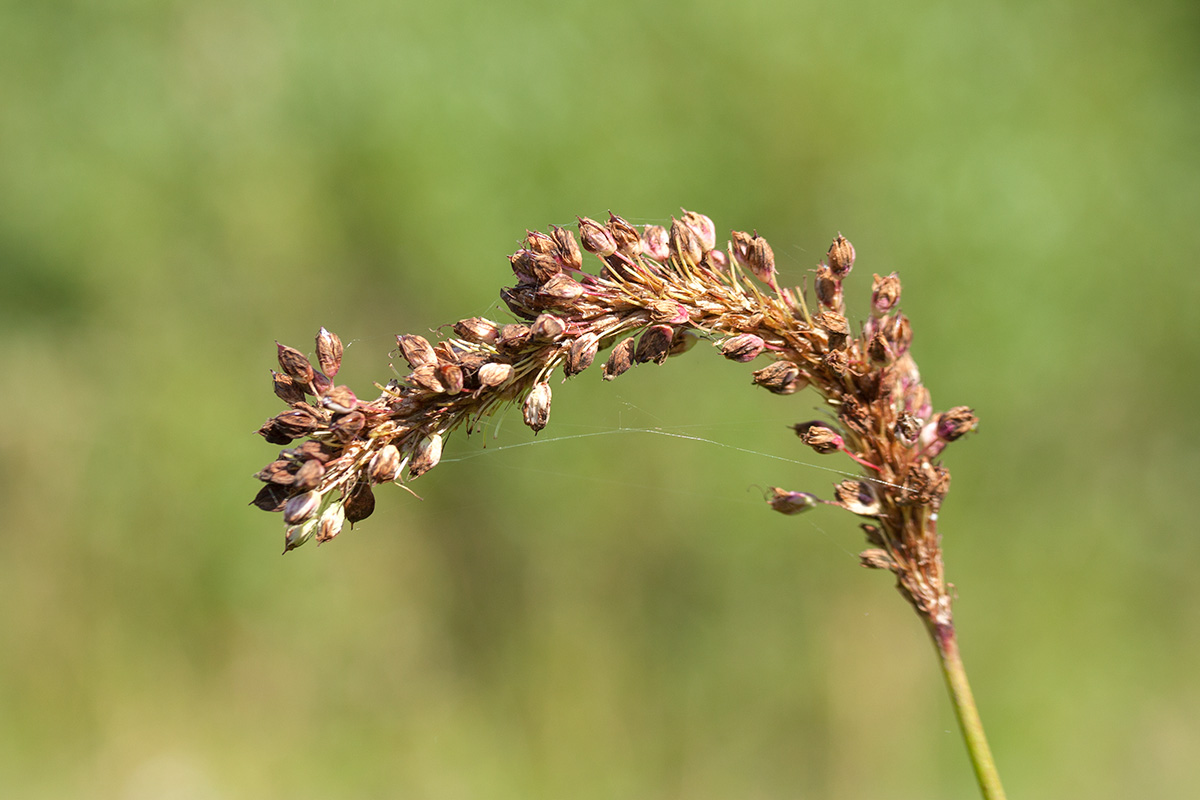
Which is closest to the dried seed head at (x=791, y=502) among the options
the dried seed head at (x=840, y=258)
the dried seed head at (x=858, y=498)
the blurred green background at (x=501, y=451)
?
the dried seed head at (x=858, y=498)

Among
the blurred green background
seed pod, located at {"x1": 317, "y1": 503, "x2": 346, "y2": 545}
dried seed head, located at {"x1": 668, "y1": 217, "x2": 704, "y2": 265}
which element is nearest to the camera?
seed pod, located at {"x1": 317, "y1": 503, "x2": 346, "y2": 545}

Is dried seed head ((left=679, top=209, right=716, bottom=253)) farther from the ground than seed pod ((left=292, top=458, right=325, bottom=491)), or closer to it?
farther from the ground

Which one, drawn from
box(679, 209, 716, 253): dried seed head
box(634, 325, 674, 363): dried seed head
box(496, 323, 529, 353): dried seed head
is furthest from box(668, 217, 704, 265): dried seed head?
box(496, 323, 529, 353): dried seed head

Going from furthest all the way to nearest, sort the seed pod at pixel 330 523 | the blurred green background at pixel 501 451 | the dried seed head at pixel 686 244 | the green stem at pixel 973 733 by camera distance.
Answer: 1. the blurred green background at pixel 501 451
2. the dried seed head at pixel 686 244
3. the seed pod at pixel 330 523
4. the green stem at pixel 973 733

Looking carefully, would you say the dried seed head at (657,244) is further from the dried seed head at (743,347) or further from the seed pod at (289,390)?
the seed pod at (289,390)

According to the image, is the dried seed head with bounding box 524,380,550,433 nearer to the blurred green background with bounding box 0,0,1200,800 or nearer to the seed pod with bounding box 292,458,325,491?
the seed pod with bounding box 292,458,325,491

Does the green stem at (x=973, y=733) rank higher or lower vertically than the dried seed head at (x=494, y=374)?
lower
